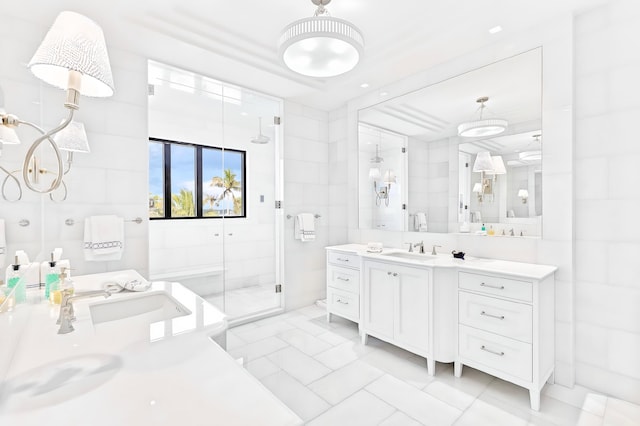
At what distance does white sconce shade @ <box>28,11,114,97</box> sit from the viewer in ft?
2.71

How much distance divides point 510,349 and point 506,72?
6.69 feet

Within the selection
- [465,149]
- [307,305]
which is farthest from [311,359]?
[465,149]

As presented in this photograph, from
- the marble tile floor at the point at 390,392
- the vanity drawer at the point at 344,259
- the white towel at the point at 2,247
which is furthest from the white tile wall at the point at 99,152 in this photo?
the vanity drawer at the point at 344,259

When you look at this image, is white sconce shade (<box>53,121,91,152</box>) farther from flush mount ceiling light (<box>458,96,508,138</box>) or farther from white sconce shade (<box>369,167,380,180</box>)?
flush mount ceiling light (<box>458,96,508,138</box>)

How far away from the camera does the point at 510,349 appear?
1.96 m

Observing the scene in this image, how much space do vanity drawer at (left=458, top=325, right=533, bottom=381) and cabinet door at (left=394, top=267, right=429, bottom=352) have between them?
26 centimetres

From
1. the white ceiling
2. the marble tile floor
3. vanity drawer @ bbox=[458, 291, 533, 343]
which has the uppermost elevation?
the white ceiling

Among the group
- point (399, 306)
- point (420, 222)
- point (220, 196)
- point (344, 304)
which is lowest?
point (344, 304)

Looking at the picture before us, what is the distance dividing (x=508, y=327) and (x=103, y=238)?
2.91 meters

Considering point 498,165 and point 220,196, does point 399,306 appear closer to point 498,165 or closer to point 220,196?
point 498,165

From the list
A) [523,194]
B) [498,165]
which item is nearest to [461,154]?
[498,165]

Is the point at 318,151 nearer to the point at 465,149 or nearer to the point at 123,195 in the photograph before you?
the point at 465,149

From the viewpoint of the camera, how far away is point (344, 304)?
3.11m

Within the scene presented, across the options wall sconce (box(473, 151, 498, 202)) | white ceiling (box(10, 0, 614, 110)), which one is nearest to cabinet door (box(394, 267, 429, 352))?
wall sconce (box(473, 151, 498, 202))
